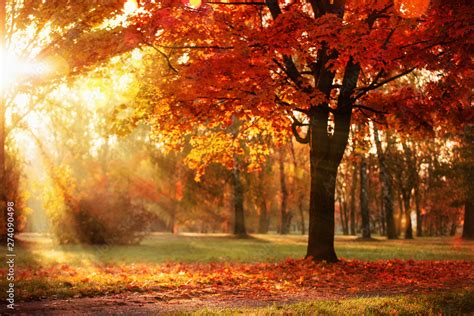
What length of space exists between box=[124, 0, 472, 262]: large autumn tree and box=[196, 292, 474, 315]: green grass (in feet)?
19.7

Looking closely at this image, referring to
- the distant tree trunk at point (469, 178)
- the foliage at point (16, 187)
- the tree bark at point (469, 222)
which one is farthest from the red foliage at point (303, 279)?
the tree bark at point (469, 222)

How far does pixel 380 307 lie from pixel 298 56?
26.2 feet

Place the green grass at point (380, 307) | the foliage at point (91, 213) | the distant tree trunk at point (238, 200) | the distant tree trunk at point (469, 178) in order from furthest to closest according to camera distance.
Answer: the distant tree trunk at point (238, 200)
the distant tree trunk at point (469, 178)
the foliage at point (91, 213)
the green grass at point (380, 307)

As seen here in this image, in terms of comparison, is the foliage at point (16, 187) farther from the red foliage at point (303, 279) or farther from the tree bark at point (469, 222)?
the tree bark at point (469, 222)

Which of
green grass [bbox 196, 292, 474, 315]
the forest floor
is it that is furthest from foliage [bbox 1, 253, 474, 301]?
green grass [bbox 196, 292, 474, 315]

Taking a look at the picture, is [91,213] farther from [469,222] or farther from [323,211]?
[469,222]

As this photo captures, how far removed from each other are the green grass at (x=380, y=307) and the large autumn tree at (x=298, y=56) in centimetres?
601

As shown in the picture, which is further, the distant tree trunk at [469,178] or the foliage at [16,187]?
the distant tree trunk at [469,178]

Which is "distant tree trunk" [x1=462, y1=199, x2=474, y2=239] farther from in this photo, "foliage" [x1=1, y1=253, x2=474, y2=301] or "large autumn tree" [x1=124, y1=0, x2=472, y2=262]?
"large autumn tree" [x1=124, y1=0, x2=472, y2=262]

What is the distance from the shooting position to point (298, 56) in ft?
45.5

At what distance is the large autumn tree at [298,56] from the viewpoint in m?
12.4

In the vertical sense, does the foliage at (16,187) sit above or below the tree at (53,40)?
below

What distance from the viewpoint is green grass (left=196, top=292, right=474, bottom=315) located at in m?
7.09

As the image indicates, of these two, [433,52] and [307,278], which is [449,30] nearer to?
[433,52]
